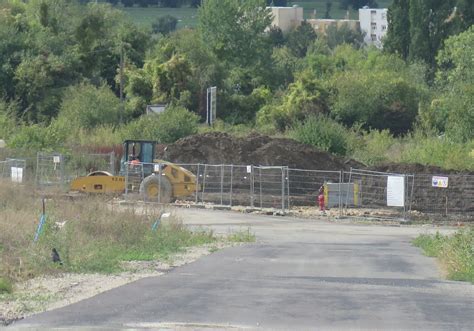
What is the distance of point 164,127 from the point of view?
65.4 m

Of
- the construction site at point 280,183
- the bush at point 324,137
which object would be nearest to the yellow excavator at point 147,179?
the construction site at point 280,183

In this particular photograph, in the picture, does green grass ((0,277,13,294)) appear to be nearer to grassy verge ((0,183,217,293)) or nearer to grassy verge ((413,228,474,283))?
grassy verge ((0,183,217,293))

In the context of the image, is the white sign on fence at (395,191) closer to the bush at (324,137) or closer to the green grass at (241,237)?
the bush at (324,137)

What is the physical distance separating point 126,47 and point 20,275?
247 feet

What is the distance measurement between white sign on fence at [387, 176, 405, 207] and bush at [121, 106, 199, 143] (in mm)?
20234

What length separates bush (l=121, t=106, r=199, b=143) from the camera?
2571 inches

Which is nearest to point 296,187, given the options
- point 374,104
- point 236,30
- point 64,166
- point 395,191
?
point 395,191

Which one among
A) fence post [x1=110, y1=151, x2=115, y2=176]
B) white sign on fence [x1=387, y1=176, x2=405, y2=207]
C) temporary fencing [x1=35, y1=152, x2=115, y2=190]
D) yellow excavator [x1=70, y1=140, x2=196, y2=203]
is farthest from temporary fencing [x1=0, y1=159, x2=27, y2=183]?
white sign on fence [x1=387, y1=176, x2=405, y2=207]

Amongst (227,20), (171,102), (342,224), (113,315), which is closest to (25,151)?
(342,224)

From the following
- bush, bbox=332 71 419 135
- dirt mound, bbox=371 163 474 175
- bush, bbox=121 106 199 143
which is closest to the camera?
dirt mound, bbox=371 163 474 175

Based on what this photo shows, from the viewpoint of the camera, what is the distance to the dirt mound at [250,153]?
5572 cm

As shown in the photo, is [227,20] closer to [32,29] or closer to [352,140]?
[32,29]

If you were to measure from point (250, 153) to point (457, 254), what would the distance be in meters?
32.5

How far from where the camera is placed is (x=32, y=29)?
9062 cm
